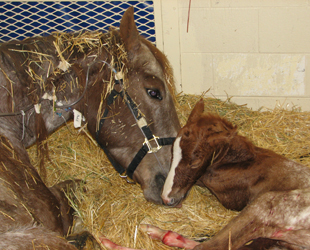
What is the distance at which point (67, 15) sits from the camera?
3.91m

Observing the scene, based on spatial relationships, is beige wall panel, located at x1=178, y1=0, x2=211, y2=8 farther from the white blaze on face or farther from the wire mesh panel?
the white blaze on face

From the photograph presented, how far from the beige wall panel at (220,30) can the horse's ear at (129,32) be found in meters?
1.71

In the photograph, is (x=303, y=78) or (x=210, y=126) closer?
(x=210, y=126)

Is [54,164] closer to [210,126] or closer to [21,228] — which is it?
[21,228]

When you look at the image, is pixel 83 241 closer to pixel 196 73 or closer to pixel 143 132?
pixel 143 132

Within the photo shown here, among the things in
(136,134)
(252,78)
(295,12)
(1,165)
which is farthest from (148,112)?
(295,12)

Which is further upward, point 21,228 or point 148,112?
point 148,112

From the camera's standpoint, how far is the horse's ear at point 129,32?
2.34 m

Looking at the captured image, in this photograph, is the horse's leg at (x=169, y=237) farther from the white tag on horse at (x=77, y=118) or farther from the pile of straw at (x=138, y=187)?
the white tag on horse at (x=77, y=118)

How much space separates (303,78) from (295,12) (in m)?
0.87

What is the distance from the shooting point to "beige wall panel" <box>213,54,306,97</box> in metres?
4.03

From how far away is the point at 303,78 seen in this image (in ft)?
13.3

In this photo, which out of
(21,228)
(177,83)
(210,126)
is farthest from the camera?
(177,83)

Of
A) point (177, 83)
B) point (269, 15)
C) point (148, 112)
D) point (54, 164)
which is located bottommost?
point (54, 164)
